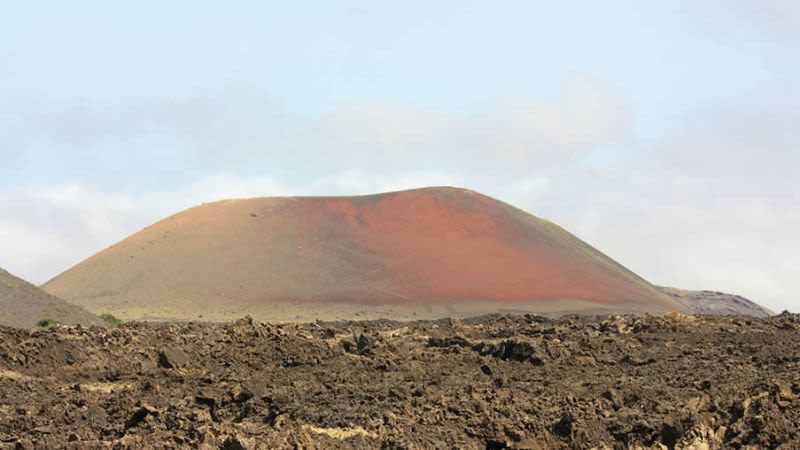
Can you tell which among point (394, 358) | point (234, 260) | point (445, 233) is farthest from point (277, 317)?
point (394, 358)

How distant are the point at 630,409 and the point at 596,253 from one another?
3781 inches

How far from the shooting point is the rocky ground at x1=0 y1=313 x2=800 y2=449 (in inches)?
737

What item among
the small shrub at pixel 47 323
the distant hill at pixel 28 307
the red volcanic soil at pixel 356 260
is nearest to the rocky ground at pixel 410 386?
the small shrub at pixel 47 323

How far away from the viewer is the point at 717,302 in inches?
5251

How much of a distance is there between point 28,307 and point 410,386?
32.4 m

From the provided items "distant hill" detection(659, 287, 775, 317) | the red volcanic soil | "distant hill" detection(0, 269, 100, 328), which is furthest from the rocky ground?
"distant hill" detection(659, 287, 775, 317)

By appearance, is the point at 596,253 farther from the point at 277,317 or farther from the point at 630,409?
the point at 630,409

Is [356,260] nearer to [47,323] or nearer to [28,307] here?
[28,307]

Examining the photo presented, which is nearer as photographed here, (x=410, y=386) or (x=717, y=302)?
(x=410, y=386)

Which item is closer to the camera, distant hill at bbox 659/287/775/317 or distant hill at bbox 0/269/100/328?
distant hill at bbox 0/269/100/328

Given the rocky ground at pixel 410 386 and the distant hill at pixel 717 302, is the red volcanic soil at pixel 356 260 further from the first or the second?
the rocky ground at pixel 410 386

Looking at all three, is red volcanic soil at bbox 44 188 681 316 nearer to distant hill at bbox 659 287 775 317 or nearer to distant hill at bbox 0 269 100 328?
distant hill at bbox 659 287 775 317

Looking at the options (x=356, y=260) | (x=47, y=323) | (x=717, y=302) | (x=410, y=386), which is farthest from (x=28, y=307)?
(x=717, y=302)

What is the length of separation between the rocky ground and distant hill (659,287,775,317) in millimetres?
84153
